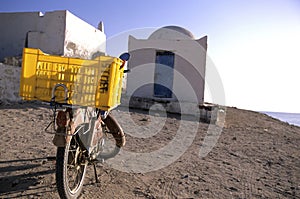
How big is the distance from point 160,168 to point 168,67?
24.7ft

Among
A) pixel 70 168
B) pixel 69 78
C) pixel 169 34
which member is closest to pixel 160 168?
pixel 70 168

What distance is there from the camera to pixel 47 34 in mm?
10062

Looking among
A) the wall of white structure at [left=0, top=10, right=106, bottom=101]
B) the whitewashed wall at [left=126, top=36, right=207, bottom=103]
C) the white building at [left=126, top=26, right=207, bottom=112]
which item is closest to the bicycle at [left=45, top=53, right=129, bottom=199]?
the wall of white structure at [left=0, top=10, right=106, bottom=101]

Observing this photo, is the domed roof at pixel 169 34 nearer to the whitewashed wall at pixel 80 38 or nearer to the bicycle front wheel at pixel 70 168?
the whitewashed wall at pixel 80 38

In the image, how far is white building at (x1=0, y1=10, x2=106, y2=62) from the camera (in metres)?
9.88

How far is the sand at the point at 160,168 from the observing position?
106 inches

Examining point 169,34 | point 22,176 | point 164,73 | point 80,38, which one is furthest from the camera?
point 80,38

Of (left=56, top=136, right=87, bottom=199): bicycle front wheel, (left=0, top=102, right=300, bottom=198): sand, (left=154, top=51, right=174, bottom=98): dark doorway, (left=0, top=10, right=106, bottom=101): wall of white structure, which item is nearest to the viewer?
(left=56, top=136, right=87, bottom=199): bicycle front wheel

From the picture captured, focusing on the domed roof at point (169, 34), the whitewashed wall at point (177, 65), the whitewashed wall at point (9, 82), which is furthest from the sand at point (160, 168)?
the domed roof at point (169, 34)

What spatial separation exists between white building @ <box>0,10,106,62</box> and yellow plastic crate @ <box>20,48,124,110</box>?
8184mm

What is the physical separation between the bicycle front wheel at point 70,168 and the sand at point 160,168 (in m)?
0.16

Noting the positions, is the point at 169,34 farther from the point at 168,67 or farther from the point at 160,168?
the point at 160,168

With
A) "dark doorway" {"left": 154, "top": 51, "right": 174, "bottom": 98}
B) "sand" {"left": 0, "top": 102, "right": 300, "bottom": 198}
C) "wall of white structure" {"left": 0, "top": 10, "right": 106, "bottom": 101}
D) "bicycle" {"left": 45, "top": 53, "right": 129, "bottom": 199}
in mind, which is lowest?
"sand" {"left": 0, "top": 102, "right": 300, "bottom": 198}

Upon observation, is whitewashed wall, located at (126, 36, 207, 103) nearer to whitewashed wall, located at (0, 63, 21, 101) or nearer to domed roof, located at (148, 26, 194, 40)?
domed roof, located at (148, 26, 194, 40)
